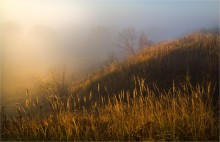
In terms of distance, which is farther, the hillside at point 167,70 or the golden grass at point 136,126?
the hillside at point 167,70

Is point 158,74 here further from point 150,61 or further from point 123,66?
point 123,66

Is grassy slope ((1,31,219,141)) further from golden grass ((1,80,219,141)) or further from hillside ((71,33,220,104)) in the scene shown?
hillside ((71,33,220,104))

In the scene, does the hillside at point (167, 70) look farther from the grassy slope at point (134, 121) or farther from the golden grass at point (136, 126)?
the golden grass at point (136, 126)

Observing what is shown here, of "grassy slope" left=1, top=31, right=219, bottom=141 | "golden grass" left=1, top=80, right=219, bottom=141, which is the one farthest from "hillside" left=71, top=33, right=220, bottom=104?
"golden grass" left=1, top=80, right=219, bottom=141

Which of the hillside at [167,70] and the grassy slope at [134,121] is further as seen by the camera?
the hillside at [167,70]

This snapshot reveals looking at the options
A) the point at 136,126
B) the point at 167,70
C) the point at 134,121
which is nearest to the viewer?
the point at 136,126

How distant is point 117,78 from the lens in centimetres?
1385

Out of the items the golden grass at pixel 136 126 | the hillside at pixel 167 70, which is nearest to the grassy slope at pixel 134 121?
the golden grass at pixel 136 126

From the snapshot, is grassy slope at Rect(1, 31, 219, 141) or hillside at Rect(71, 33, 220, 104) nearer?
grassy slope at Rect(1, 31, 219, 141)

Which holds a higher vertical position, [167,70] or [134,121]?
[167,70]

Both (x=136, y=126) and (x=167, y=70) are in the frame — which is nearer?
Answer: (x=136, y=126)

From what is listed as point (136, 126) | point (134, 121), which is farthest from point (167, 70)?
point (136, 126)

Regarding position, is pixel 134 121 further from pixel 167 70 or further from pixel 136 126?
pixel 167 70

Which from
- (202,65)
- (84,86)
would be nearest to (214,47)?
(202,65)
